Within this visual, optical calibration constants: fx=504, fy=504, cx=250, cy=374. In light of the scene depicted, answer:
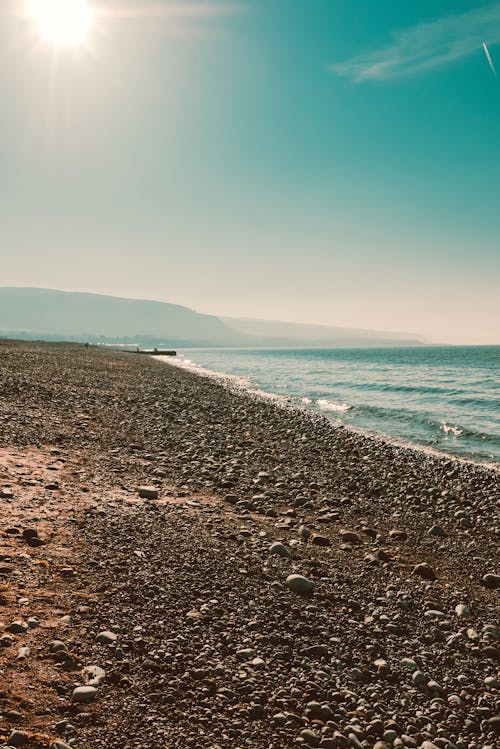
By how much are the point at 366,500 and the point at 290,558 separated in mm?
4349

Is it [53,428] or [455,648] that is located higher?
[53,428]

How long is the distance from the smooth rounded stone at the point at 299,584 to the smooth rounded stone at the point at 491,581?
9.39ft

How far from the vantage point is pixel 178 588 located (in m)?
6.26

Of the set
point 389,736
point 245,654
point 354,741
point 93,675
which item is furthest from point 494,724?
point 93,675

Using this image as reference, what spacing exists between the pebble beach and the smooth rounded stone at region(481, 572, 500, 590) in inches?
1.5

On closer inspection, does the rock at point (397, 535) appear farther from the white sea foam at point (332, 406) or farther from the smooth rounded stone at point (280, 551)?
the white sea foam at point (332, 406)

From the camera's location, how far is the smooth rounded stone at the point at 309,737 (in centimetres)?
415

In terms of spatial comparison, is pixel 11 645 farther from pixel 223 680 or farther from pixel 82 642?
pixel 223 680

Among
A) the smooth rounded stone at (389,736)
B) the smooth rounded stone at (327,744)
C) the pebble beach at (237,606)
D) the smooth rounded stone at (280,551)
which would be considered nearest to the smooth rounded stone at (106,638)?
the pebble beach at (237,606)

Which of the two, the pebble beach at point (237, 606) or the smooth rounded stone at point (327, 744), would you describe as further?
the pebble beach at point (237, 606)

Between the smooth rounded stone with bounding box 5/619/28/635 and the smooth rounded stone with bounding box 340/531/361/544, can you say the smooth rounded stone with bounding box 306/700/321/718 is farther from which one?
the smooth rounded stone with bounding box 340/531/361/544

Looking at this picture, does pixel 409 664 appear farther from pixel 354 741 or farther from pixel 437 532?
pixel 437 532

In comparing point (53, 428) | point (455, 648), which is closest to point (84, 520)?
point (455, 648)

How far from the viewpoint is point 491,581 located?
298 inches
